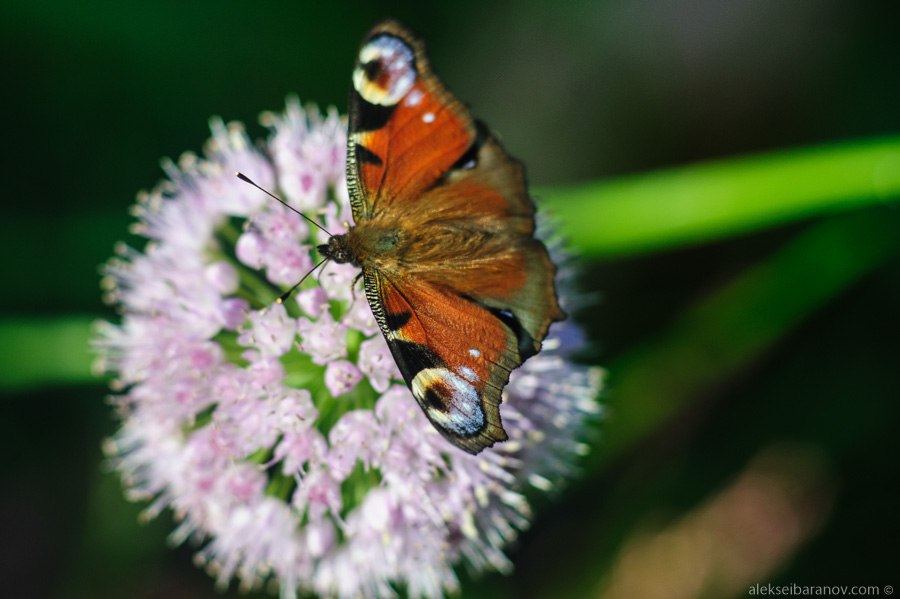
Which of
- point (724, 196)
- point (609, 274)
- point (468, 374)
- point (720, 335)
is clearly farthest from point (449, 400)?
point (609, 274)

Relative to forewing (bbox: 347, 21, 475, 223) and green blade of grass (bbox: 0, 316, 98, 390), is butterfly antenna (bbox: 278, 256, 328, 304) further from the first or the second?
green blade of grass (bbox: 0, 316, 98, 390)


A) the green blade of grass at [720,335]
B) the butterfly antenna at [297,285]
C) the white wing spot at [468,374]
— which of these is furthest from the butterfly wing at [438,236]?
the green blade of grass at [720,335]

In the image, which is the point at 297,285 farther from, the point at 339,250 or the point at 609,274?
the point at 609,274

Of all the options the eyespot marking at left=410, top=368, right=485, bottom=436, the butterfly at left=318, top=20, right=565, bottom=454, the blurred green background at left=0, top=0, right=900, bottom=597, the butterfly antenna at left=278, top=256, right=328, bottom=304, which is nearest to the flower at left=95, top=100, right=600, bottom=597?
the butterfly antenna at left=278, top=256, right=328, bottom=304

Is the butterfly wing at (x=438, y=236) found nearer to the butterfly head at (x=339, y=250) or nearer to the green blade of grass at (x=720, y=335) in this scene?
the butterfly head at (x=339, y=250)

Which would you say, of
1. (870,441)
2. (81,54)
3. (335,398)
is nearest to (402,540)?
(335,398)
